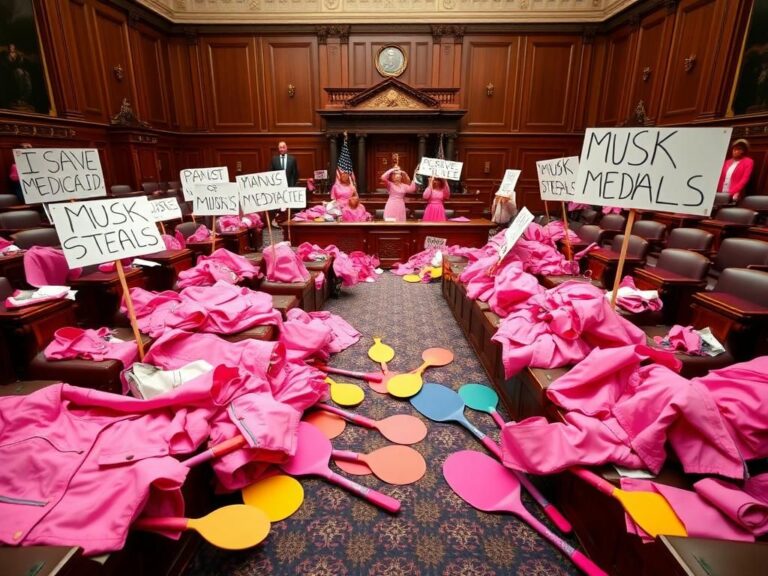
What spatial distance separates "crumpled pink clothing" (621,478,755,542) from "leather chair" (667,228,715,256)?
2.75 metres

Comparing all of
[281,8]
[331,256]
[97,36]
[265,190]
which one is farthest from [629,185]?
[281,8]

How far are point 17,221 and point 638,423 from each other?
5.18 metres

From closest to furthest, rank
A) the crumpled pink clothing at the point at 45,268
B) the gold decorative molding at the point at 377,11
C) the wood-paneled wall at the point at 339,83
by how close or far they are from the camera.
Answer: the crumpled pink clothing at the point at 45,268
the wood-paneled wall at the point at 339,83
the gold decorative molding at the point at 377,11

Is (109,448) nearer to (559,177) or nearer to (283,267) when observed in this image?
(283,267)

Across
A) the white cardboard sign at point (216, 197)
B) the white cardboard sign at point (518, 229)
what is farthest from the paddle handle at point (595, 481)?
the white cardboard sign at point (216, 197)

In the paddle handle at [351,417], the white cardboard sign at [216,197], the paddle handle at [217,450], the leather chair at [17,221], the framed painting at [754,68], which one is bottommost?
the paddle handle at [351,417]

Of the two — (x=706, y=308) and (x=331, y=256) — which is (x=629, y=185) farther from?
(x=331, y=256)

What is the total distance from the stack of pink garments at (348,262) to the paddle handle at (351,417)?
2010 millimetres

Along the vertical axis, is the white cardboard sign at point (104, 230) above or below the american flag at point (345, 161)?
below

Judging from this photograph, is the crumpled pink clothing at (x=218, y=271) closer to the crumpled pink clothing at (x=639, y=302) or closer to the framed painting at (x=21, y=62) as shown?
the crumpled pink clothing at (x=639, y=302)

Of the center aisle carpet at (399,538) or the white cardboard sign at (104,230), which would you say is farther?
the white cardboard sign at (104,230)

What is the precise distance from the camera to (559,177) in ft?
10.2

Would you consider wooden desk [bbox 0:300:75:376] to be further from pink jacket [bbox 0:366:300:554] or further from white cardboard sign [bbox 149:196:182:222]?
white cardboard sign [bbox 149:196:182:222]

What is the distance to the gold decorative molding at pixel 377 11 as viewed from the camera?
8.53 m
